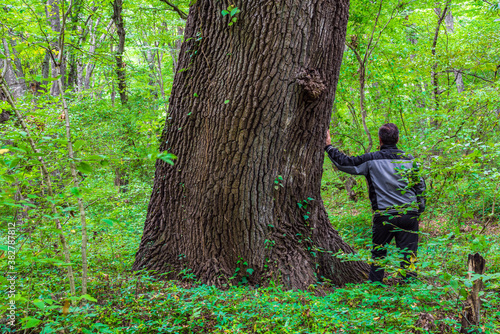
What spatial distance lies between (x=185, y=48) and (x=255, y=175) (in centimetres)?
176

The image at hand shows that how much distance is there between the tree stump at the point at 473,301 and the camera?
2.12 m

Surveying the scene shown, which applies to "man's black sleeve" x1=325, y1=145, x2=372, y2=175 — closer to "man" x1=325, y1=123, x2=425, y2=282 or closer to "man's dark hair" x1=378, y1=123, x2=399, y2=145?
"man" x1=325, y1=123, x2=425, y2=282

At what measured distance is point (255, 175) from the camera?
320 cm

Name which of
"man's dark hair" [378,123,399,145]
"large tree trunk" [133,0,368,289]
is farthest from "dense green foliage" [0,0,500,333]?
"man's dark hair" [378,123,399,145]

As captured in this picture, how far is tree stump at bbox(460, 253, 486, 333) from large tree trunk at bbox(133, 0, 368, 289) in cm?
139

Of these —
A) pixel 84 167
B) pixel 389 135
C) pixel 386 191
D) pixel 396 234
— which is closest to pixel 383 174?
pixel 386 191

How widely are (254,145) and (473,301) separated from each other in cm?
217

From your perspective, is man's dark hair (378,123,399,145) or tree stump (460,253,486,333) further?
man's dark hair (378,123,399,145)

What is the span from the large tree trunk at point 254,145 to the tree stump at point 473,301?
1386mm

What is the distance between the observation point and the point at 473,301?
214 cm

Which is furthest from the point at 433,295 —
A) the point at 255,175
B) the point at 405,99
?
the point at 405,99

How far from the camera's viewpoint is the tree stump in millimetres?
2123

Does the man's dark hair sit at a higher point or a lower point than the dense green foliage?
higher

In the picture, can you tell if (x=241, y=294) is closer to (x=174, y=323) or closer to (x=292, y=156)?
(x=174, y=323)
